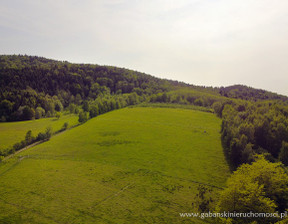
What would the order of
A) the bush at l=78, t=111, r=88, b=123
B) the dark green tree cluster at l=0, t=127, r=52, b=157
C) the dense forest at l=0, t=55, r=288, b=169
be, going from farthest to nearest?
the bush at l=78, t=111, r=88, b=123 < the dark green tree cluster at l=0, t=127, r=52, b=157 < the dense forest at l=0, t=55, r=288, b=169

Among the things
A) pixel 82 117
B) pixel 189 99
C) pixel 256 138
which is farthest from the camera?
pixel 189 99

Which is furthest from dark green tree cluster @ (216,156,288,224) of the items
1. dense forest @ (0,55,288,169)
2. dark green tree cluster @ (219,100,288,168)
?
dark green tree cluster @ (219,100,288,168)

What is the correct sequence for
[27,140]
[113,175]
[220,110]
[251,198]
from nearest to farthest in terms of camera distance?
[251,198]
[113,175]
[27,140]
[220,110]

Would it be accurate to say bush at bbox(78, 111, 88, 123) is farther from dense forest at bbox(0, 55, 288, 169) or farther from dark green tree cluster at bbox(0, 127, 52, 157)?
dark green tree cluster at bbox(0, 127, 52, 157)

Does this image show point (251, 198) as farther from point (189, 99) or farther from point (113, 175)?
point (189, 99)

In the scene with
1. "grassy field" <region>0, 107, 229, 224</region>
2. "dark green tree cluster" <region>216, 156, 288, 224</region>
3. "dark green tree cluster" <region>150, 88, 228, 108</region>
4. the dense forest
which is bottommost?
"grassy field" <region>0, 107, 229, 224</region>

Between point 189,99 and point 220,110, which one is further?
point 189,99

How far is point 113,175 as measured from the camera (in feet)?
194

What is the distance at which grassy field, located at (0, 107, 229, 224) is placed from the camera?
139ft

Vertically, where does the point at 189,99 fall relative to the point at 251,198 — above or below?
above

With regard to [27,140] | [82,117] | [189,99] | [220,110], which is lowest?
[27,140]

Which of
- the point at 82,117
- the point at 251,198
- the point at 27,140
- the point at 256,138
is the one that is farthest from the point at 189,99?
the point at 251,198

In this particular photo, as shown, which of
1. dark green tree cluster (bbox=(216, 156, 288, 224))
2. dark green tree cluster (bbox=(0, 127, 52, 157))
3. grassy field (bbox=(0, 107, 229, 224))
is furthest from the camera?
dark green tree cluster (bbox=(0, 127, 52, 157))

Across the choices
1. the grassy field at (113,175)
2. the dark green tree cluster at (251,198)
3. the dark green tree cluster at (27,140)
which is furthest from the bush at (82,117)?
the dark green tree cluster at (251,198)
